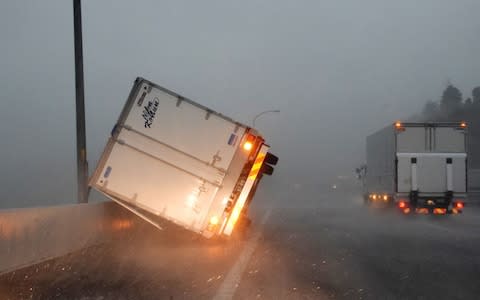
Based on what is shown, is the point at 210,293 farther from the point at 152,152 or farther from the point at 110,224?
the point at 110,224

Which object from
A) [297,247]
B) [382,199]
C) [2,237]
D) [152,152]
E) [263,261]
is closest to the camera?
[2,237]

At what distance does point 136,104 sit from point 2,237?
478cm

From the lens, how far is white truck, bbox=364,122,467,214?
81.8 ft

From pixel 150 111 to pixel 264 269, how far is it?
179 inches

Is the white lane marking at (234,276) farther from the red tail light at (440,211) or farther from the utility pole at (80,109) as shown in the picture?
the red tail light at (440,211)

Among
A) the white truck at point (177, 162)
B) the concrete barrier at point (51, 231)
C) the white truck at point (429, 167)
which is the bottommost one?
the concrete barrier at point (51, 231)

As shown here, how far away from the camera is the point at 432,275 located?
10672mm

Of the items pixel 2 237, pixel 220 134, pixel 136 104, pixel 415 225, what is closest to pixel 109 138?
pixel 136 104

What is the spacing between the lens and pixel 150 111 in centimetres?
1399

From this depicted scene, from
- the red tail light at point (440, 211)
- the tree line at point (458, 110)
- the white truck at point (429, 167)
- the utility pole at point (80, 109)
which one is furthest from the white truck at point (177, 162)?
the tree line at point (458, 110)

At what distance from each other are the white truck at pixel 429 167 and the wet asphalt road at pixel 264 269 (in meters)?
6.63

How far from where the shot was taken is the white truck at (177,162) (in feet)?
44.0

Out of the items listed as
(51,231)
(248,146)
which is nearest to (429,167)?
(248,146)

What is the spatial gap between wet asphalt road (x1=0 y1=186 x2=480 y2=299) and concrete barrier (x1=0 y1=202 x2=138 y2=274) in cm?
25
